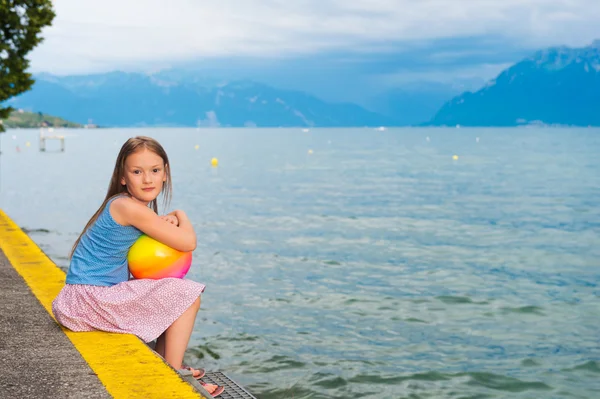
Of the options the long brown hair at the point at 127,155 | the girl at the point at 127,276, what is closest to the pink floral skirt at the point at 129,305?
the girl at the point at 127,276

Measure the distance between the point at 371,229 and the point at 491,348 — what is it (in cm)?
1301

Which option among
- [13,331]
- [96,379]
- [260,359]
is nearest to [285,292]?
[260,359]

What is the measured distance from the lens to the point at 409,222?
79.3 feet

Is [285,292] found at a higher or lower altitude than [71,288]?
lower

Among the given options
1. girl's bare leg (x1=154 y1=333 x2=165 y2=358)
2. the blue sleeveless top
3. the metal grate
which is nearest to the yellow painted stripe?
girl's bare leg (x1=154 y1=333 x2=165 y2=358)

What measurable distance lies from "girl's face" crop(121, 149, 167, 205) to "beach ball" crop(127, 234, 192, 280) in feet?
1.10

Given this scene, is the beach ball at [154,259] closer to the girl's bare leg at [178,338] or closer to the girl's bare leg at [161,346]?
the girl's bare leg at [178,338]

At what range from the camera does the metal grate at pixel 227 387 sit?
5555 mm

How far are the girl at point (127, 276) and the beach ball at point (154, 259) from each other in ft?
0.21

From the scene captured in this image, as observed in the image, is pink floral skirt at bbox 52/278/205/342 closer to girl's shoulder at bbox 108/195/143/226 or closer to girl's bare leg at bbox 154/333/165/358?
girl's bare leg at bbox 154/333/165/358

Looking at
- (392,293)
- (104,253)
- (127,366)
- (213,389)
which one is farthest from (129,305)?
(392,293)

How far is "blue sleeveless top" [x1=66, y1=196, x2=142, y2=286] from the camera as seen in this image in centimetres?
543

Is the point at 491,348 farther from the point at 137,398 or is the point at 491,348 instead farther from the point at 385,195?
the point at 385,195

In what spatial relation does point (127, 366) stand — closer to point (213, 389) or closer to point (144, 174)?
point (213, 389)
